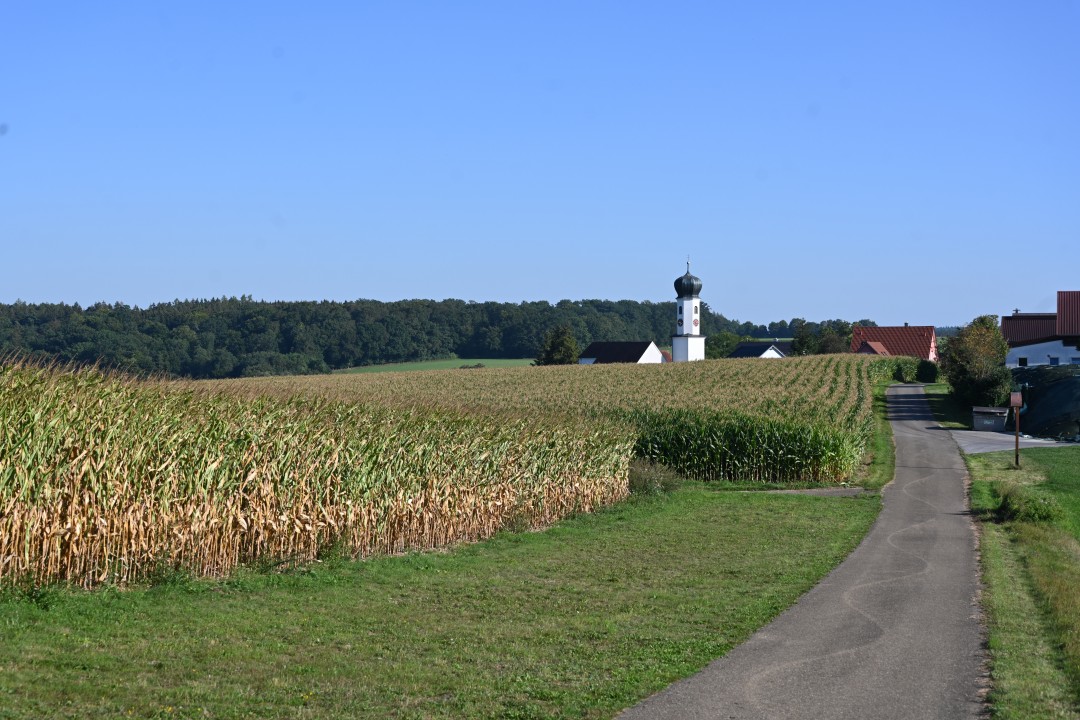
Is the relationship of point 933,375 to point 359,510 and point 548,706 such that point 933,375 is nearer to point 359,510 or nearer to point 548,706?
point 359,510

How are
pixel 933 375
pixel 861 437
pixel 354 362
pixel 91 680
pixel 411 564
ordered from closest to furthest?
pixel 91 680
pixel 411 564
pixel 861 437
pixel 933 375
pixel 354 362

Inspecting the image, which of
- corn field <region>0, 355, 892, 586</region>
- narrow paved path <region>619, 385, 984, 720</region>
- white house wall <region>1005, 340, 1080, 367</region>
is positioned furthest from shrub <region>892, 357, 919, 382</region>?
narrow paved path <region>619, 385, 984, 720</region>

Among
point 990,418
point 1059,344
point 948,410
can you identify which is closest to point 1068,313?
point 1059,344

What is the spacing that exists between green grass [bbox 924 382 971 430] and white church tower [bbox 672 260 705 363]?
4547 cm

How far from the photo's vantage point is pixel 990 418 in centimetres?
5228

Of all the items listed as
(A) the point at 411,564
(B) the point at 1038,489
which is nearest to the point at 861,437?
(B) the point at 1038,489

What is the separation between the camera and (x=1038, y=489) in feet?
106

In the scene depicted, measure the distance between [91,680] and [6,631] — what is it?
183 cm

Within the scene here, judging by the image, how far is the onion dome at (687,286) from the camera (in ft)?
388

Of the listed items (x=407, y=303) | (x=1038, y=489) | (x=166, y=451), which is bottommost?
(x=1038, y=489)

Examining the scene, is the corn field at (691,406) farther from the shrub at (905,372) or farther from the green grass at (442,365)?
the green grass at (442,365)

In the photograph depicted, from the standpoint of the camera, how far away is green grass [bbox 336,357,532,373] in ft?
299

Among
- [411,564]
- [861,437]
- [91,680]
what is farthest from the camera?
[861,437]

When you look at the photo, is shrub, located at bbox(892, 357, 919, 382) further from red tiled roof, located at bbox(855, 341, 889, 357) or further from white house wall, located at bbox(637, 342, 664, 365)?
white house wall, located at bbox(637, 342, 664, 365)
